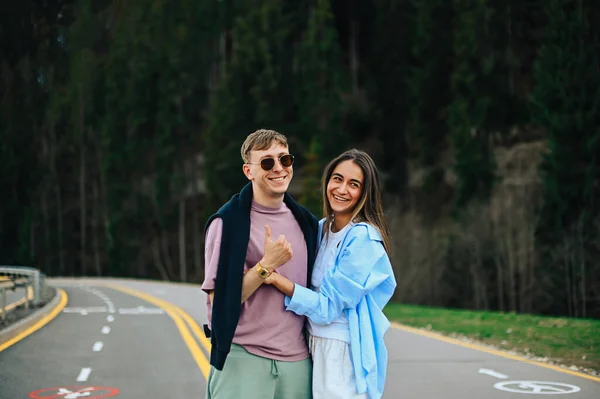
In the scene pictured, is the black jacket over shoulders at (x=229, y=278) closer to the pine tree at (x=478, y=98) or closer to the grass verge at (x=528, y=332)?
the grass verge at (x=528, y=332)

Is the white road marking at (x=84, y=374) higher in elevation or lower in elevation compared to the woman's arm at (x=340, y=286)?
lower

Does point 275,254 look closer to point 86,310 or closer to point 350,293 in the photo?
point 350,293

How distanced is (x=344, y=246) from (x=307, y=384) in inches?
25.8

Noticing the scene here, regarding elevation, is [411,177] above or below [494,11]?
below

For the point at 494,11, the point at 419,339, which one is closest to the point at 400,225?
the point at 494,11

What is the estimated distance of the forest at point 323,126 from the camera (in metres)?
39.9

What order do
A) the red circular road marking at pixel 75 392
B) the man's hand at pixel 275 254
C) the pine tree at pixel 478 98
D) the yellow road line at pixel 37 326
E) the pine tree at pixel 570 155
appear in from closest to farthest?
1. the man's hand at pixel 275 254
2. the red circular road marking at pixel 75 392
3. the yellow road line at pixel 37 326
4. the pine tree at pixel 570 155
5. the pine tree at pixel 478 98

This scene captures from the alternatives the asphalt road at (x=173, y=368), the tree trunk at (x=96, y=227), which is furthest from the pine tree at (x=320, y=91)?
the asphalt road at (x=173, y=368)

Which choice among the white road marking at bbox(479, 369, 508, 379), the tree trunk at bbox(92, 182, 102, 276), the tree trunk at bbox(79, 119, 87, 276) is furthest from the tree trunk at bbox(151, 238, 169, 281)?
the white road marking at bbox(479, 369, 508, 379)

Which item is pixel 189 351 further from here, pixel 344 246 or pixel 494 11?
pixel 494 11

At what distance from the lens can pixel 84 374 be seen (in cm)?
1198

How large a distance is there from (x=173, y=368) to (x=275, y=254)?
9249 millimetres

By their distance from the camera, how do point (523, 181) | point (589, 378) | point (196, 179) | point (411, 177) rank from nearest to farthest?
point (589, 378) < point (523, 181) < point (411, 177) < point (196, 179)

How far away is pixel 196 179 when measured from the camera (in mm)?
72625
